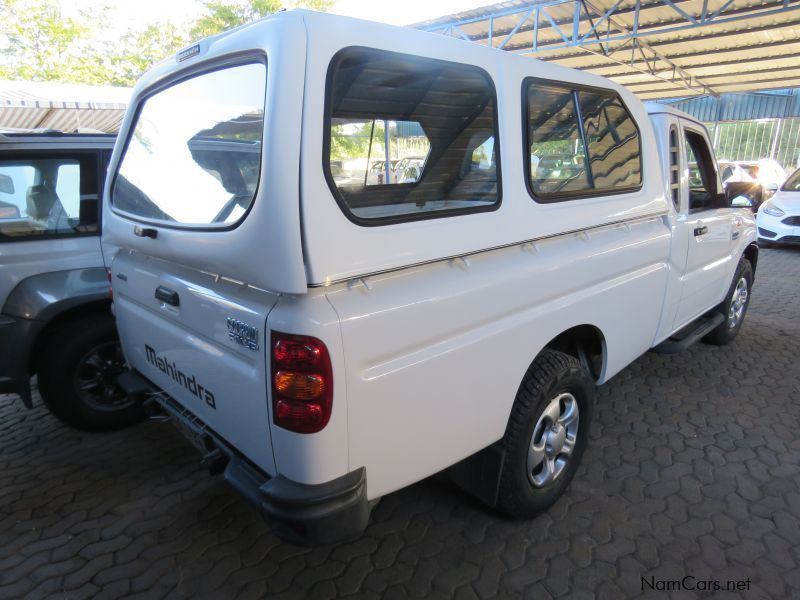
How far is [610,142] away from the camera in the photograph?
2.75 metres

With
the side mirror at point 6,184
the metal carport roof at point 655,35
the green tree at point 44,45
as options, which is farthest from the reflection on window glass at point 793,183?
the green tree at point 44,45

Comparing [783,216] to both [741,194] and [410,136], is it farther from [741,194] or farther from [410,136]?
[410,136]

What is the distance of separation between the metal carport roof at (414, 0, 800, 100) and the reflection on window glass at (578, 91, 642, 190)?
711cm

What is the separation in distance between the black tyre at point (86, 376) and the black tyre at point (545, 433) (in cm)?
255

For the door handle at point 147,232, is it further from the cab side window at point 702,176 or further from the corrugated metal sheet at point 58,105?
the corrugated metal sheet at point 58,105

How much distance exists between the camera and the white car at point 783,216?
369 inches

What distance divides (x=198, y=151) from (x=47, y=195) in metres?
1.77

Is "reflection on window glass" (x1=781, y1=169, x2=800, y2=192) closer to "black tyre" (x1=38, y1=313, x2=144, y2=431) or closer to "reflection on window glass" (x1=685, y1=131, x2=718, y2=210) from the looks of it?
"reflection on window glass" (x1=685, y1=131, x2=718, y2=210)

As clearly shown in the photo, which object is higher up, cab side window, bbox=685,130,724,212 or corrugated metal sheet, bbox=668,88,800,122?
corrugated metal sheet, bbox=668,88,800,122

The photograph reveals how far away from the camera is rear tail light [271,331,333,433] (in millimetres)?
1482

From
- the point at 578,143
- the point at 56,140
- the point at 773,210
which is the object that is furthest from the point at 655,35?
the point at 56,140

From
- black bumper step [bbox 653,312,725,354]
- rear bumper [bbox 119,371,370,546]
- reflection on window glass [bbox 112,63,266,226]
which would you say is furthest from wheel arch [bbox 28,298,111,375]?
black bumper step [bbox 653,312,725,354]

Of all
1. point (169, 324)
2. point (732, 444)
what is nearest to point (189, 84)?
point (169, 324)

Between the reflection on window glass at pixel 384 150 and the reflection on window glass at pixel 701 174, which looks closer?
the reflection on window glass at pixel 384 150
